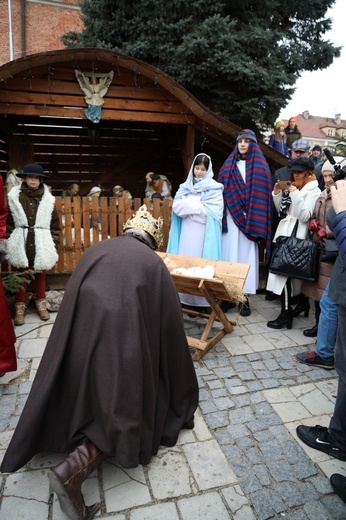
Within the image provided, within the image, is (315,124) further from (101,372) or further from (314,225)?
(101,372)

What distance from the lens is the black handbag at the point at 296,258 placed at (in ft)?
13.8

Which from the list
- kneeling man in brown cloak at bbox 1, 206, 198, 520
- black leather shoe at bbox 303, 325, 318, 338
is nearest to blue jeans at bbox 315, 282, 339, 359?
black leather shoe at bbox 303, 325, 318, 338

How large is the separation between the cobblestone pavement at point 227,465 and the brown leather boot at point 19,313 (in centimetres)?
101

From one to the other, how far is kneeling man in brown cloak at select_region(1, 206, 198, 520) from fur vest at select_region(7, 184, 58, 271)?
2.73 meters

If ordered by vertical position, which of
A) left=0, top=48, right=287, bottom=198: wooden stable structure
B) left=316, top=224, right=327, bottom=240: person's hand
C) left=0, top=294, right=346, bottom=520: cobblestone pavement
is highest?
left=0, top=48, right=287, bottom=198: wooden stable structure

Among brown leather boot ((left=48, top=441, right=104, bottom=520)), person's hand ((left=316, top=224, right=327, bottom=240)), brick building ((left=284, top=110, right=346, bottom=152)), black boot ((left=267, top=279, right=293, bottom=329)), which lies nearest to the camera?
brown leather boot ((left=48, top=441, right=104, bottom=520))

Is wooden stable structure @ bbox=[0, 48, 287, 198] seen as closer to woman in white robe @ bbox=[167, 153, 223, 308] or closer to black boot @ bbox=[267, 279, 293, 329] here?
woman in white robe @ bbox=[167, 153, 223, 308]

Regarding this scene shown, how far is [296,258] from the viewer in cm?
429

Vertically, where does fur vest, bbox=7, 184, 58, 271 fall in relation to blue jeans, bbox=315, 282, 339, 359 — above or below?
above

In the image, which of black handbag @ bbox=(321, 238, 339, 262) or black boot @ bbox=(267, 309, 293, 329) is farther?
black boot @ bbox=(267, 309, 293, 329)

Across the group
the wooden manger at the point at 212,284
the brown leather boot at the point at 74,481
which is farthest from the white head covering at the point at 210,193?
the brown leather boot at the point at 74,481

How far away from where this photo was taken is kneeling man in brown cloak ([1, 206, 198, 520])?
2.10 meters

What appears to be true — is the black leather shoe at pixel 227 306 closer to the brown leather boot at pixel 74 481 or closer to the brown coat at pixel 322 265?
the brown coat at pixel 322 265

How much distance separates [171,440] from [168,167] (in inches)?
348
